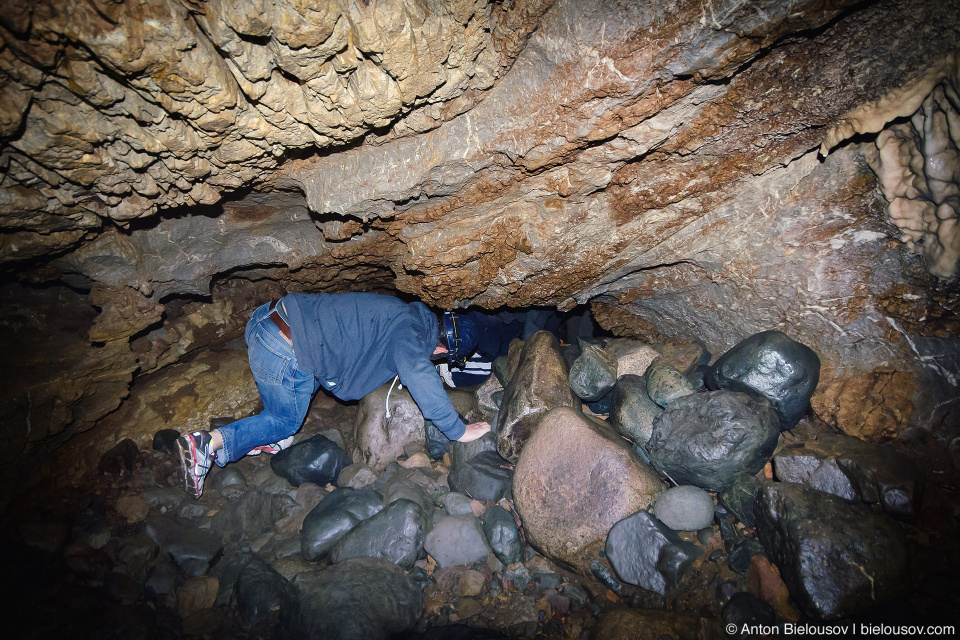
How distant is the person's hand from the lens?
10.2ft

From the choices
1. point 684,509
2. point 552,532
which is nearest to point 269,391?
point 552,532

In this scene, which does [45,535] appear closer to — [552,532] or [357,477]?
[357,477]

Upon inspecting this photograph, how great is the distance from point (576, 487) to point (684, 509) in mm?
621

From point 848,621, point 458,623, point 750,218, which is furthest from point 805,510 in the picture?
point 458,623

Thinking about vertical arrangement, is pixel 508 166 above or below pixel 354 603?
above

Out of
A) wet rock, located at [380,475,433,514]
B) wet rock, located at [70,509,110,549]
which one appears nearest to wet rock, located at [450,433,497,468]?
wet rock, located at [380,475,433,514]

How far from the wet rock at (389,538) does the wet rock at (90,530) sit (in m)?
1.61

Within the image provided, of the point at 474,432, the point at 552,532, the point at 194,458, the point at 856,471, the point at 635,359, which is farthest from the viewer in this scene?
the point at 635,359

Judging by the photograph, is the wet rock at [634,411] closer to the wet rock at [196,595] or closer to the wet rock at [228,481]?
the wet rock at [196,595]

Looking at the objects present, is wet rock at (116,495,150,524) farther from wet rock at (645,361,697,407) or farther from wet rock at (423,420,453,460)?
wet rock at (645,361,697,407)

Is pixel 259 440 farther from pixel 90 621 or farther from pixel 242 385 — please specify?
pixel 90 621

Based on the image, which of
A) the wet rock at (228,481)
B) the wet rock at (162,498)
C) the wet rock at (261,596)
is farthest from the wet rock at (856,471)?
the wet rock at (162,498)

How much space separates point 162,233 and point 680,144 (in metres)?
3.21

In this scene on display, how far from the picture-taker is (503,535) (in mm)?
2543
